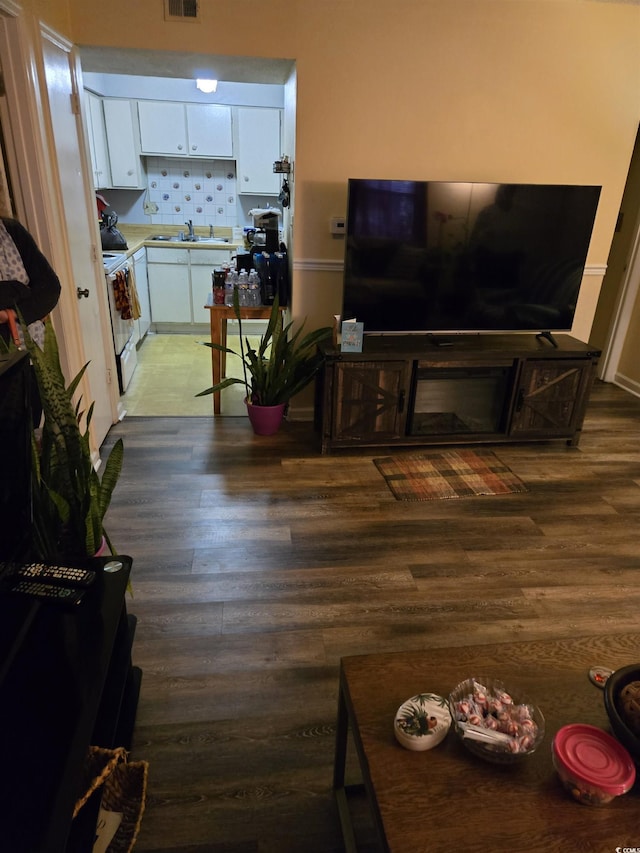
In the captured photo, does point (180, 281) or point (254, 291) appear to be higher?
point (254, 291)

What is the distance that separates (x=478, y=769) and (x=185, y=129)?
19.0 ft

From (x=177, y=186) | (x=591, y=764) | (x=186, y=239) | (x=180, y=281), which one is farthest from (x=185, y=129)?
(x=591, y=764)

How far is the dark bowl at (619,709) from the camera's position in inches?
41.6

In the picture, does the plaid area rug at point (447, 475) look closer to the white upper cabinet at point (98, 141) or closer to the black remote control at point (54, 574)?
the black remote control at point (54, 574)

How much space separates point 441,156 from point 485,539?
2250mm

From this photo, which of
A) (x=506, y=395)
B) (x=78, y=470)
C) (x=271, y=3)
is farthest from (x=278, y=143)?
(x=78, y=470)

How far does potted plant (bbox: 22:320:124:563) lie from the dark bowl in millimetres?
1386

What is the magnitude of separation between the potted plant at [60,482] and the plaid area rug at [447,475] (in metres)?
1.66

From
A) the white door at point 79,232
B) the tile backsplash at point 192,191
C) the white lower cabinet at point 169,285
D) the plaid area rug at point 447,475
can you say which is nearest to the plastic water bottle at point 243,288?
the white door at point 79,232

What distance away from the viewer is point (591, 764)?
1061mm

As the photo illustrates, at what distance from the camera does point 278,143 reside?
18.1ft

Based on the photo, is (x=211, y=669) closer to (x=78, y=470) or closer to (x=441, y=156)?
(x=78, y=470)

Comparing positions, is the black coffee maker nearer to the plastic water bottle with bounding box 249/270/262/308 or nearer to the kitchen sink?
the plastic water bottle with bounding box 249/270/262/308

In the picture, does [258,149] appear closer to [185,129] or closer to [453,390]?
[185,129]
